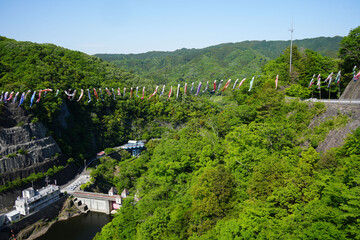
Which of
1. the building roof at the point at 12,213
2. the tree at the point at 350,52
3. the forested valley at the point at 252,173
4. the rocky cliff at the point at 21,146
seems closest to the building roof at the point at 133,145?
the forested valley at the point at 252,173

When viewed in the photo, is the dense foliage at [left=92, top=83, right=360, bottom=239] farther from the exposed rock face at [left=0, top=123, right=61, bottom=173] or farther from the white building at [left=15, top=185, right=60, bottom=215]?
the exposed rock face at [left=0, top=123, right=61, bottom=173]

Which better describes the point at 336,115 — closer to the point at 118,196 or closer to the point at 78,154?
the point at 118,196

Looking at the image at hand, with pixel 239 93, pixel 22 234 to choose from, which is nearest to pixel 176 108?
pixel 239 93

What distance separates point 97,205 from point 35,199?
1033cm

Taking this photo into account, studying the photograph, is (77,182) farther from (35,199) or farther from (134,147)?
(134,147)

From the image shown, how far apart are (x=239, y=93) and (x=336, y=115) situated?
19874mm

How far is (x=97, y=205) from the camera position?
4794 centimetres

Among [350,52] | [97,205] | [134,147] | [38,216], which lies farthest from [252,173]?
[134,147]

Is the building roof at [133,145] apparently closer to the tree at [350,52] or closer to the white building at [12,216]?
the white building at [12,216]

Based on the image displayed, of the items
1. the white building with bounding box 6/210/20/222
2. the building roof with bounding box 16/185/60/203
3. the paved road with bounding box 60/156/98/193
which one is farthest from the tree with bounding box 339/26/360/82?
the white building with bounding box 6/210/20/222

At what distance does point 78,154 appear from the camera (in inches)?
2411

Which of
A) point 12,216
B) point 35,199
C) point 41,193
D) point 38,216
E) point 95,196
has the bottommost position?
point 38,216

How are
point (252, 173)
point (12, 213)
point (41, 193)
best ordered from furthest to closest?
point (41, 193), point (12, 213), point (252, 173)

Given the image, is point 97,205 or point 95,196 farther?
point 97,205
